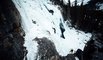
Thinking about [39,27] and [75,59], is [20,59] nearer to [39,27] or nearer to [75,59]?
[39,27]

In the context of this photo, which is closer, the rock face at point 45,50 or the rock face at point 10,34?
the rock face at point 10,34

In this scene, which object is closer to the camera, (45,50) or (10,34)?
(10,34)

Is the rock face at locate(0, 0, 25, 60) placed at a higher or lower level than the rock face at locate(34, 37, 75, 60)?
higher

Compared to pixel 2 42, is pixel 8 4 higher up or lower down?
higher up

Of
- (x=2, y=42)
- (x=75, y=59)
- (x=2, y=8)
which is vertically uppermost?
(x=2, y=8)

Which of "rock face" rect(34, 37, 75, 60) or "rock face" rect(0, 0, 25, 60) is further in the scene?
"rock face" rect(34, 37, 75, 60)

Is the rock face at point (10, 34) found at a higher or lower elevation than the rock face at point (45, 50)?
higher

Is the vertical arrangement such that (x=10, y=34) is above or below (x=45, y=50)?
above

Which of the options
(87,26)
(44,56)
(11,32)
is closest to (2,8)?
(11,32)
